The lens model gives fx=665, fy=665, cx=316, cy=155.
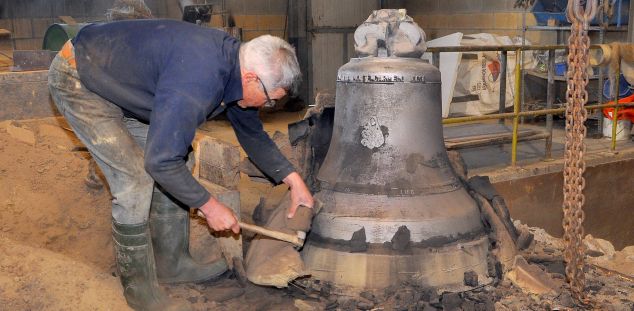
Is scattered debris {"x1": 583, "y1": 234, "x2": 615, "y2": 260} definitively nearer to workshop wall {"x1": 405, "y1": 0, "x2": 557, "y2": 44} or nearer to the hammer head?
the hammer head

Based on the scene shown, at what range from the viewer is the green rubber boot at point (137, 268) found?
11.3 ft

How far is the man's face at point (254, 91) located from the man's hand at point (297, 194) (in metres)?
0.71

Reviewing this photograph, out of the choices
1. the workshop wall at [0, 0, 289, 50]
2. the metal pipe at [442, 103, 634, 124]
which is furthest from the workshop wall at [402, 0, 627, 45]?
the metal pipe at [442, 103, 634, 124]

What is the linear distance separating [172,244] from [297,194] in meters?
0.84

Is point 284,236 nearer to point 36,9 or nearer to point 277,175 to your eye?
point 277,175

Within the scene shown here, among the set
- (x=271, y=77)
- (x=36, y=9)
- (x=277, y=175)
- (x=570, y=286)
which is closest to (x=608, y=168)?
(x=570, y=286)

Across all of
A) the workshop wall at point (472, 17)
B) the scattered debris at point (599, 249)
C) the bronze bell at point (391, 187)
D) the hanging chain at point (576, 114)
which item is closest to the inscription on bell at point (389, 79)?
the bronze bell at point (391, 187)

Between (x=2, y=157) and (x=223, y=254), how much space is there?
205cm

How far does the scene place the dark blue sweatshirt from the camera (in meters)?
→ 2.84

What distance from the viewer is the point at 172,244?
3984 millimetres

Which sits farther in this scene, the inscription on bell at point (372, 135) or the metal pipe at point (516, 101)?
the metal pipe at point (516, 101)

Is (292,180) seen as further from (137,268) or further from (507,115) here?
(507,115)

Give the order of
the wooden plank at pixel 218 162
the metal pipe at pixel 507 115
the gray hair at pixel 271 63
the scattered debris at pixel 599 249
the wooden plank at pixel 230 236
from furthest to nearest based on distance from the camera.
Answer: the metal pipe at pixel 507 115 → the scattered debris at pixel 599 249 → the wooden plank at pixel 218 162 → the wooden plank at pixel 230 236 → the gray hair at pixel 271 63

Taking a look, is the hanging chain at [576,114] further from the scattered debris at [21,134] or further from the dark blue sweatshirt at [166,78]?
the scattered debris at [21,134]
